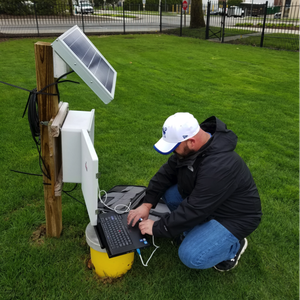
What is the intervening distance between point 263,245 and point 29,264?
2165 millimetres

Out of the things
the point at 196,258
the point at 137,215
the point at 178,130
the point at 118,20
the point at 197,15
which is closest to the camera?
the point at 178,130

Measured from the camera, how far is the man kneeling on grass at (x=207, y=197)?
88.7 inches

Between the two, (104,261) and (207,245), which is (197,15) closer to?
(207,245)

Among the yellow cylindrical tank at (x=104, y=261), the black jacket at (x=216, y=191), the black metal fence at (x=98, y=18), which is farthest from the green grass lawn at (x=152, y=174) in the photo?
the black metal fence at (x=98, y=18)

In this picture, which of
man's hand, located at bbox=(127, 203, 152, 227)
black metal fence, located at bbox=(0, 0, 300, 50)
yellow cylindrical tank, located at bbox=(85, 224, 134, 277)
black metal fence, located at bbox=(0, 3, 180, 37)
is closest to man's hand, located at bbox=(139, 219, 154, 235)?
man's hand, located at bbox=(127, 203, 152, 227)

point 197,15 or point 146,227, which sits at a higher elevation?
point 197,15

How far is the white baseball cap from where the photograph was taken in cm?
223

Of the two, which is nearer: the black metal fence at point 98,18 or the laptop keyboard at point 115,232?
the laptop keyboard at point 115,232

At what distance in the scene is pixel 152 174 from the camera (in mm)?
4078

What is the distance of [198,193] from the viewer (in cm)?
227

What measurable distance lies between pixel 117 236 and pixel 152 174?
171 centimetres

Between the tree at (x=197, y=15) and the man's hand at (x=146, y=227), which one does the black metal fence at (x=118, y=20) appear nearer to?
the tree at (x=197, y=15)

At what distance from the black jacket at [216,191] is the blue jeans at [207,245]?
0.06 m

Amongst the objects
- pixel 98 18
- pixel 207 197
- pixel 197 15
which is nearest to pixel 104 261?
pixel 207 197
